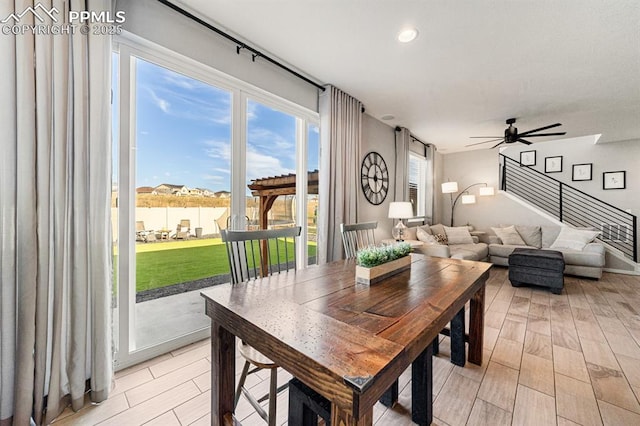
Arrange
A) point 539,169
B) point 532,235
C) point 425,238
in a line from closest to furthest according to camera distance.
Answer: point 425,238 → point 532,235 → point 539,169

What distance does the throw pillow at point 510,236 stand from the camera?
5.16m

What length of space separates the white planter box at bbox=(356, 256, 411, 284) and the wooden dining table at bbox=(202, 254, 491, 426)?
33 mm

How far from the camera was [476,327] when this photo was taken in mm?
1913

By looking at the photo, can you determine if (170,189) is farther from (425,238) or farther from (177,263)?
(425,238)

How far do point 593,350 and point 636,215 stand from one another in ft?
17.1

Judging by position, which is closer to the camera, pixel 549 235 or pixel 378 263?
pixel 378 263

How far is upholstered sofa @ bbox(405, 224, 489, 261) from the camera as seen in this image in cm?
418

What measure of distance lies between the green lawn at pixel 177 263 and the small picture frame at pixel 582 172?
7.66m

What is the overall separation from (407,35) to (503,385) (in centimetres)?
278

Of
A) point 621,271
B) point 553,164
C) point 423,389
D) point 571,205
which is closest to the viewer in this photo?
point 423,389

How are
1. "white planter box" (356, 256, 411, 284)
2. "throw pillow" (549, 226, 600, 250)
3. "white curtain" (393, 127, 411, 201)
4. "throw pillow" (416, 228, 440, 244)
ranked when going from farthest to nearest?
"white curtain" (393, 127, 411, 201) → "throw pillow" (416, 228, 440, 244) → "throw pillow" (549, 226, 600, 250) → "white planter box" (356, 256, 411, 284)

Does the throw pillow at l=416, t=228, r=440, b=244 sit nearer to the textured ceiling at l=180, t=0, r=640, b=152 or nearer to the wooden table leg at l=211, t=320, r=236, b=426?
the textured ceiling at l=180, t=0, r=640, b=152

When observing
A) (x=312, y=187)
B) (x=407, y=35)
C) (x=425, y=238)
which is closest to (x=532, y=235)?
(x=425, y=238)

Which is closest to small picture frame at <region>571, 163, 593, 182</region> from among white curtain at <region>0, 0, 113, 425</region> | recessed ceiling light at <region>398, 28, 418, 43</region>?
recessed ceiling light at <region>398, 28, 418, 43</region>
